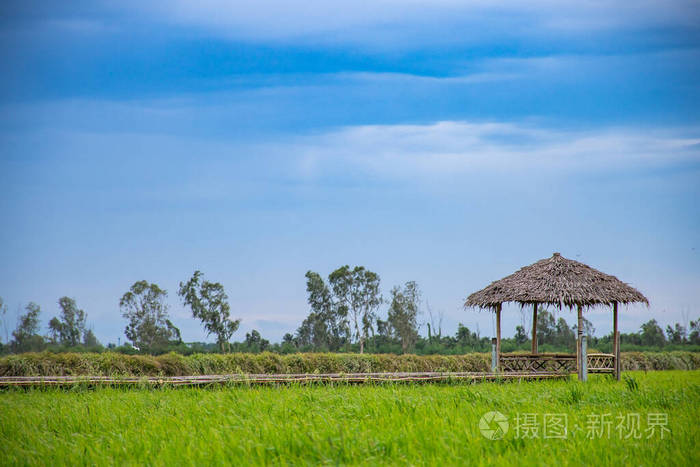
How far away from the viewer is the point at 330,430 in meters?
6.51

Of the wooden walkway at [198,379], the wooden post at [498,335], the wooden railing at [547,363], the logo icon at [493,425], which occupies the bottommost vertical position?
the wooden walkway at [198,379]

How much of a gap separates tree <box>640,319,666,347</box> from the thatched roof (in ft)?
79.5

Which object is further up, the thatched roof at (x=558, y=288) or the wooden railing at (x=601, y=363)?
the thatched roof at (x=558, y=288)

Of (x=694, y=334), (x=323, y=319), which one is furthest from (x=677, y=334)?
(x=323, y=319)

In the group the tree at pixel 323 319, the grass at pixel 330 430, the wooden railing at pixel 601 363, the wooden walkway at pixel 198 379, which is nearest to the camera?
the grass at pixel 330 430

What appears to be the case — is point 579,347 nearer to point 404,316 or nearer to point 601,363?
point 601,363

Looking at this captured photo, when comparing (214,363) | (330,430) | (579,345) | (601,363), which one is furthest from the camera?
(601,363)

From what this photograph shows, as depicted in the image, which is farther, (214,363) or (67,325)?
(67,325)

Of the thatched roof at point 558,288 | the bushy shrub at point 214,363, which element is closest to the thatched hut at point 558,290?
the thatched roof at point 558,288

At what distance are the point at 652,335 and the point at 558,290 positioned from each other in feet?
85.7

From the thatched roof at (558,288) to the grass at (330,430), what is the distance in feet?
20.9

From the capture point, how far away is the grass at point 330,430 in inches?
228

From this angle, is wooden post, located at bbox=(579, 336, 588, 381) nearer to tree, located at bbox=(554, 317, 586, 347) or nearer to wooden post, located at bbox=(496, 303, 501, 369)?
wooden post, located at bbox=(496, 303, 501, 369)

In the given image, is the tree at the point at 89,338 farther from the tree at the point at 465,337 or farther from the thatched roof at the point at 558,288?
the thatched roof at the point at 558,288
